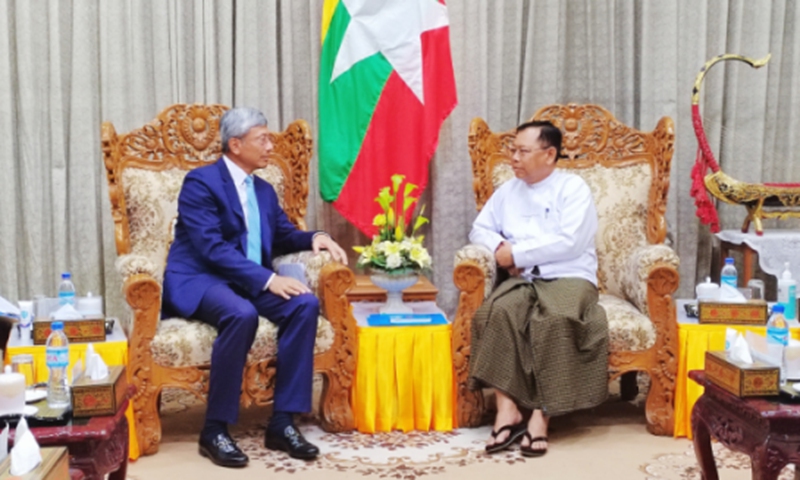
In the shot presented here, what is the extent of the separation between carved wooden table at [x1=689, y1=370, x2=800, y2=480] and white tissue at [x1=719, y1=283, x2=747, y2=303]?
90cm

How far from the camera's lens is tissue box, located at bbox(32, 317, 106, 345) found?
9.55 ft

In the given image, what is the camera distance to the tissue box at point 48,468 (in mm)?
1575

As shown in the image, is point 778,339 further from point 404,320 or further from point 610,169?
point 610,169

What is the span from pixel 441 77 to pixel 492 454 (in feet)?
5.65

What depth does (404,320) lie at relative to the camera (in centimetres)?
329

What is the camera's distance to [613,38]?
13.8 feet

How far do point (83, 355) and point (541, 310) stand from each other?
1.55m

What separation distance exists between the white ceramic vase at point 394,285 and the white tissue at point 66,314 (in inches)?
41.9

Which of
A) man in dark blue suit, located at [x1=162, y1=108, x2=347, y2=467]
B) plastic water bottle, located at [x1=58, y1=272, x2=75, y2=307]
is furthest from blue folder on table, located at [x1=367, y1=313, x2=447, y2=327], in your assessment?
plastic water bottle, located at [x1=58, y1=272, x2=75, y2=307]

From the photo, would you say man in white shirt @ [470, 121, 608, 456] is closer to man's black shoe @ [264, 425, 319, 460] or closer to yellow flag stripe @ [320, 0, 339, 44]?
man's black shoe @ [264, 425, 319, 460]

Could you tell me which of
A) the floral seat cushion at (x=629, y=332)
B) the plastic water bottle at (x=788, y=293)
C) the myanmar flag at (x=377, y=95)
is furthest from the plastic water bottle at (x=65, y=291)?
the plastic water bottle at (x=788, y=293)

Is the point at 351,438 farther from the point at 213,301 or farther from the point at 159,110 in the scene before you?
the point at 159,110

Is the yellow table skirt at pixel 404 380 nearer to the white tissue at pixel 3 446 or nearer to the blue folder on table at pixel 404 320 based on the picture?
the blue folder on table at pixel 404 320

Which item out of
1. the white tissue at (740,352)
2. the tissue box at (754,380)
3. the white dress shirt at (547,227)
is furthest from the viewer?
the white dress shirt at (547,227)
